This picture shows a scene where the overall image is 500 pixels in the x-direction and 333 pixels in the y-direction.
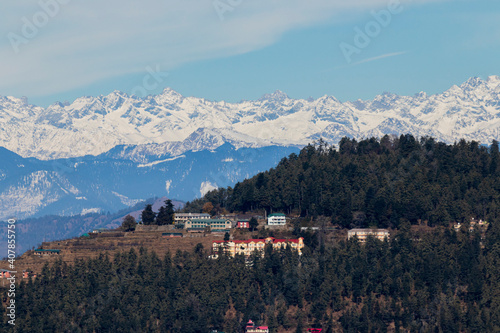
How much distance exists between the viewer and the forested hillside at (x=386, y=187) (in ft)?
545

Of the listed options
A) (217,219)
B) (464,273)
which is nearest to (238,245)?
(217,219)

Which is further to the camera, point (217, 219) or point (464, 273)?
point (217, 219)

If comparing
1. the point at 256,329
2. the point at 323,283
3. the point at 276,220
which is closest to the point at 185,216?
the point at 276,220

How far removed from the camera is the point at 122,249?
162 m

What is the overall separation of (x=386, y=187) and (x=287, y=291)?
38.0m

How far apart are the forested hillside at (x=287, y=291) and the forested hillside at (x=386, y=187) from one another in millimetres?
11283

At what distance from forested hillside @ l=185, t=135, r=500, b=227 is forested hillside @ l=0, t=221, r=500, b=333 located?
11283mm

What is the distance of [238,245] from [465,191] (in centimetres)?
4480

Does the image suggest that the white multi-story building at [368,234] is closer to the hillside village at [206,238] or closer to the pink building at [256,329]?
the hillside village at [206,238]

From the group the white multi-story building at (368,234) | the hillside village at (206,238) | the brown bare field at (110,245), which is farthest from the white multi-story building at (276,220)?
the white multi-story building at (368,234)

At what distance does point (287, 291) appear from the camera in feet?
479

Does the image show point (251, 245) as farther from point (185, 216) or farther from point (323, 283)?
point (185, 216)

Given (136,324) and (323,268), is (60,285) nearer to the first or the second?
(136,324)

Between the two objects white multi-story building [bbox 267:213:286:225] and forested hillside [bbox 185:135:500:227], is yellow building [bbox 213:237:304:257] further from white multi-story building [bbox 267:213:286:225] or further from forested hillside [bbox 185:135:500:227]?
forested hillside [bbox 185:135:500:227]
